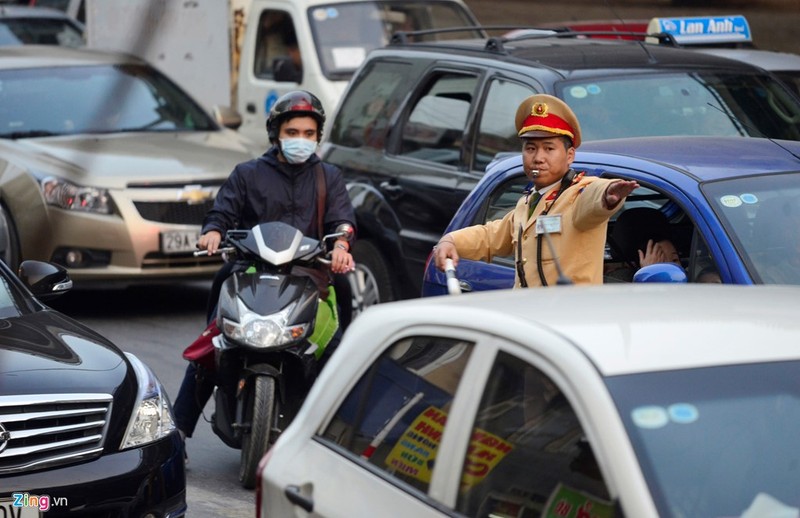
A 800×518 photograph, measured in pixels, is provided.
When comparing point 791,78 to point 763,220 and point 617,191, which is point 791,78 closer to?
point 763,220

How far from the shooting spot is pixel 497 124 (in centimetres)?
784

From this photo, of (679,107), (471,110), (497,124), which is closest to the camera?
(679,107)

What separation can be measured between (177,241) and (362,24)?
3.79 metres

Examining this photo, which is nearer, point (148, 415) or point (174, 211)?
point (148, 415)

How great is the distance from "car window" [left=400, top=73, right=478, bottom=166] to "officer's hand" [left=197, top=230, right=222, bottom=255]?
6.83 feet

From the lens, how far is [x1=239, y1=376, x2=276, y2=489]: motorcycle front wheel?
19.5ft

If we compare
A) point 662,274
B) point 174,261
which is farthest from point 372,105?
point 662,274

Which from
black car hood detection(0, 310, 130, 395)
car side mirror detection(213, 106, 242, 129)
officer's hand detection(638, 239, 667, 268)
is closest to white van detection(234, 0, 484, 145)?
car side mirror detection(213, 106, 242, 129)

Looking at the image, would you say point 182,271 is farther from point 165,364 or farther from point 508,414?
point 508,414

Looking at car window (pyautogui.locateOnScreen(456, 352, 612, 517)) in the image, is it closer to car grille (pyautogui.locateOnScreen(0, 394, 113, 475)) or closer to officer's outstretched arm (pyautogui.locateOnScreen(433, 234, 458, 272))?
officer's outstretched arm (pyautogui.locateOnScreen(433, 234, 458, 272))

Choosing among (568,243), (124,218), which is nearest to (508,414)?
(568,243)

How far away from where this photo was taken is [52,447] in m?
4.88

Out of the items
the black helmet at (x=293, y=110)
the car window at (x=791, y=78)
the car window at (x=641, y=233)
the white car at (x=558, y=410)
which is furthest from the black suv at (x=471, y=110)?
the white car at (x=558, y=410)

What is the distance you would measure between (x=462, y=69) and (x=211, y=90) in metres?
4.94
